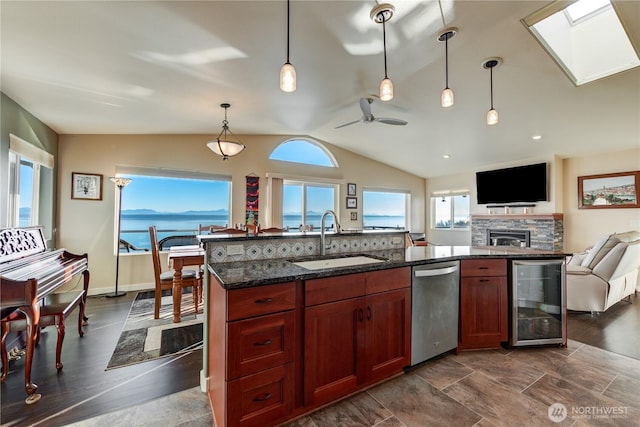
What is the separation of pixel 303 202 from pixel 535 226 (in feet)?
16.6

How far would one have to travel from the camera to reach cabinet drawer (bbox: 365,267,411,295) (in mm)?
1879

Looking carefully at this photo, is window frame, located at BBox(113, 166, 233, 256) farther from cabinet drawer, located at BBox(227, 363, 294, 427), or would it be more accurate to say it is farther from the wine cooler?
the wine cooler

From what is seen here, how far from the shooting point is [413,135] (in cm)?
546

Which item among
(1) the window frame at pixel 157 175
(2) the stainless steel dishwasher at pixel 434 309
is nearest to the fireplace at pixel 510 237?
(2) the stainless steel dishwasher at pixel 434 309

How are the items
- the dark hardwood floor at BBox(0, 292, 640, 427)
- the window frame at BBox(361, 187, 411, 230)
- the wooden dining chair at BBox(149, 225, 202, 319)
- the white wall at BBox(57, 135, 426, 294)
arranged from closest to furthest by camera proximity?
the dark hardwood floor at BBox(0, 292, 640, 427)
the wooden dining chair at BBox(149, 225, 202, 319)
the white wall at BBox(57, 135, 426, 294)
the window frame at BBox(361, 187, 411, 230)

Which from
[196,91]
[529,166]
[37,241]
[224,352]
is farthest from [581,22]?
[37,241]

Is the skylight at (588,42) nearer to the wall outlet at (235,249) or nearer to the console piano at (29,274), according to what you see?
the wall outlet at (235,249)

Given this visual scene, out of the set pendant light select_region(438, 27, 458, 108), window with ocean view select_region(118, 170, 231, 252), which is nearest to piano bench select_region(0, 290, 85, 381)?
window with ocean view select_region(118, 170, 231, 252)

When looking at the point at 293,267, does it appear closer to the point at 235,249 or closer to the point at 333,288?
the point at 333,288

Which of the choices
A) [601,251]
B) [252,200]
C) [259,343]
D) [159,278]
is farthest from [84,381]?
[601,251]

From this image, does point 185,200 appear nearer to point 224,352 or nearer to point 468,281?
point 224,352

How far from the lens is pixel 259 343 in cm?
147

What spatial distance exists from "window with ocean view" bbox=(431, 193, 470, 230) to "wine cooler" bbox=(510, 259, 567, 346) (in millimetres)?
5058

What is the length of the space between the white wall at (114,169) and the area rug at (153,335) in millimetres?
1104
